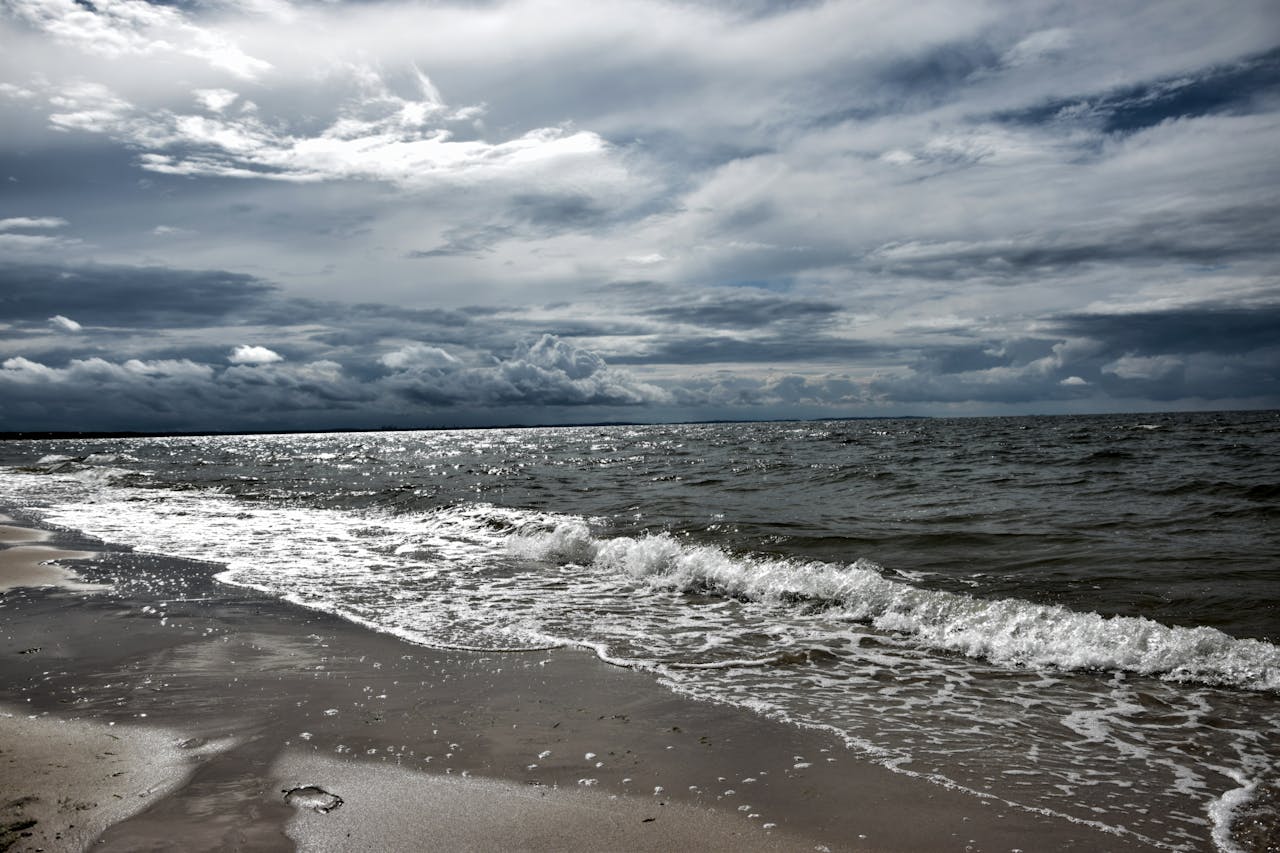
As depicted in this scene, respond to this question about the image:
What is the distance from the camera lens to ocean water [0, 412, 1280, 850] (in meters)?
4.96

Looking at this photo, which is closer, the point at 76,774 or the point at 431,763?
the point at 76,774

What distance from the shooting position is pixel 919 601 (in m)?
8.89

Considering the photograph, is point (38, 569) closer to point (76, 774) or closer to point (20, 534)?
point (20, 534)


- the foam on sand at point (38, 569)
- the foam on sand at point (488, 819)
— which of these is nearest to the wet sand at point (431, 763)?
the foam on sand at point (488, 819)

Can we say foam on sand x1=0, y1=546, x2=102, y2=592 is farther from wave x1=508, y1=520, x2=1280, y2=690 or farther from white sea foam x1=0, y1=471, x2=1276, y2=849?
wave x1=508, y1=520, x2=1280, y2=690

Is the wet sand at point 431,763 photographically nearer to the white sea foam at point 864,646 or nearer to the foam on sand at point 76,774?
the foam on sand at point 76,774

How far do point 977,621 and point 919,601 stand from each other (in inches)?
32.2

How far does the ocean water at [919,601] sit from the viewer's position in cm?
496

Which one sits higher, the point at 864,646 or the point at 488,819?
the point at 488,819

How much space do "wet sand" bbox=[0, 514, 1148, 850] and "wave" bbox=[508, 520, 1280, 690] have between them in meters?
3.34

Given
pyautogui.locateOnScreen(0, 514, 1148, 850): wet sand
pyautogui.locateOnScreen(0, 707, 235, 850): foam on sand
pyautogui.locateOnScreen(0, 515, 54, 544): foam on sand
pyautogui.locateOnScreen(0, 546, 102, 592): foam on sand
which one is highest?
pyautogui.locateOnScreen(0, 707, 235, 850): foam on sand

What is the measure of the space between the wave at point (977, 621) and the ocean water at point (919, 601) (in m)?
0.03

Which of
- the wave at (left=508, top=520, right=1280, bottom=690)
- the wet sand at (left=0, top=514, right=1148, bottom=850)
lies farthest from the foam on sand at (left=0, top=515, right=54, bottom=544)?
the wave at (left=508, top=520, right=1280, bottom=690)

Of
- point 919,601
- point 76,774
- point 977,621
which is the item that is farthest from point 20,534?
point 977,621
